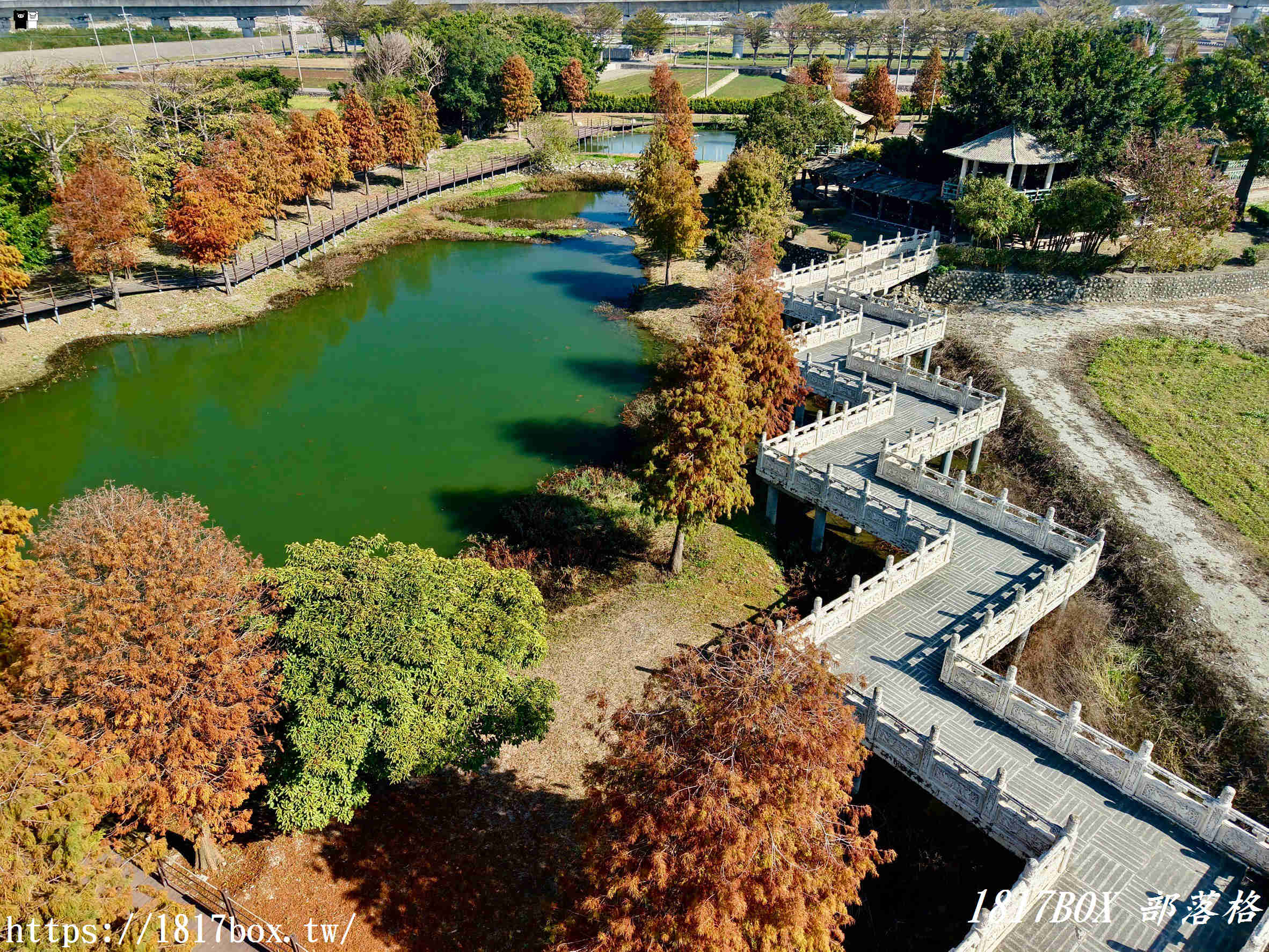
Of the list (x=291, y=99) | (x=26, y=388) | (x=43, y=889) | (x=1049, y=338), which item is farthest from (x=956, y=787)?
(x=291, y=99)

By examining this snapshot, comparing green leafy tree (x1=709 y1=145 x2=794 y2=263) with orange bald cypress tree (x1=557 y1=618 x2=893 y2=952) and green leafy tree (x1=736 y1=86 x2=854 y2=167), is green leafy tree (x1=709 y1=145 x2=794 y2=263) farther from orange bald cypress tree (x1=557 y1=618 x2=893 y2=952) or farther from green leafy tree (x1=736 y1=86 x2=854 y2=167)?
orange bald cypress tree (x1=557 y1=618 x2=893 y2=952)

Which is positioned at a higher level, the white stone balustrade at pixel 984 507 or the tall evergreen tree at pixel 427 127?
the tall evergreen tree at pixel 427 127

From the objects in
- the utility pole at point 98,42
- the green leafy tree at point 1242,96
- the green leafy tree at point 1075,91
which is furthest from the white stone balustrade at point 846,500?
the utility pole at point 98,42

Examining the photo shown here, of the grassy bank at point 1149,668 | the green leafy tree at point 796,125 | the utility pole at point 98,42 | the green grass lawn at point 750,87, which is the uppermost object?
the utility pole at point 98,42

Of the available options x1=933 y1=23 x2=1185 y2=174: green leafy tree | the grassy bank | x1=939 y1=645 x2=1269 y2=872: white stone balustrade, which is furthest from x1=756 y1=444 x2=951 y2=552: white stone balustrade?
x1=933 y1=23 x2=1185 y2=174: green leafy tree

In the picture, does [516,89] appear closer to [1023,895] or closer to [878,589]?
[878,589]

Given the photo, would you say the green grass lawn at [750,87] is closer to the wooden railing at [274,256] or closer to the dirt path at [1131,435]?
the wooden railing at [274,256]

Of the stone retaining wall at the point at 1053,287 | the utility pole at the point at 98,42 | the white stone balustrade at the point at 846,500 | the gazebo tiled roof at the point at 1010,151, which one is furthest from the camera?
the utility pole at the point at 98,42
